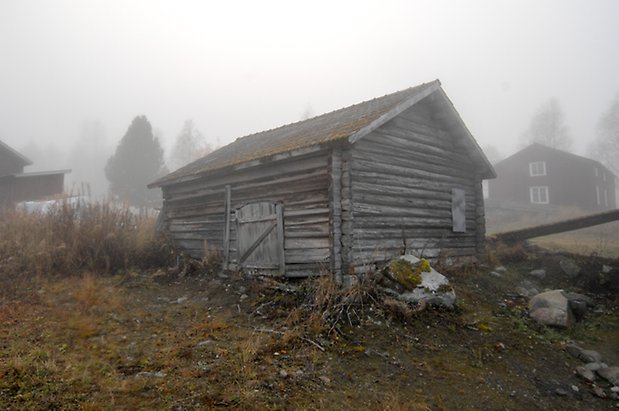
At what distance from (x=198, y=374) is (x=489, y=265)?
9.48 metres

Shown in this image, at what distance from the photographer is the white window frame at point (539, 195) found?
3562cm

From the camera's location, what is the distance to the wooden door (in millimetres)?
8969

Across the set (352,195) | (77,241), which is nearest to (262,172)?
(352,195)

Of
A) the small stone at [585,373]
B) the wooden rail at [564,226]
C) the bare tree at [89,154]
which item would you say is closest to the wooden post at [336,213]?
the small stone at [585,373]

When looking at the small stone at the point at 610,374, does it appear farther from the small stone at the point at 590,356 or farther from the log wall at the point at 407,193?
the log wall at the point at 407,193

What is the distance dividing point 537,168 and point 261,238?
35.7m

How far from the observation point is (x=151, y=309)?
770cm

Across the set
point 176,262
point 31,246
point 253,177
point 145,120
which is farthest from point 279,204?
point 145,120

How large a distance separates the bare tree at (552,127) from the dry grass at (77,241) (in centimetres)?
4703

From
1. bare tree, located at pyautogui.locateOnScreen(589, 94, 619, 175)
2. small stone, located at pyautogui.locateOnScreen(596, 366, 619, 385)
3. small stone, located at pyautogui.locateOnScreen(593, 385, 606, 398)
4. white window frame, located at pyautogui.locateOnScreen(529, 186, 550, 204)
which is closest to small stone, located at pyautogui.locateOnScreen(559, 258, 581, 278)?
small stone, located at pyautogui.locateOnScreen(596, 366, 619, 385)

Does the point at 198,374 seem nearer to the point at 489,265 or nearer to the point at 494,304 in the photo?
the point at 494,304

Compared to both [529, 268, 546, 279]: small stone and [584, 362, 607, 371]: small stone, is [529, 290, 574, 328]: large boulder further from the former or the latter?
[529, 268, 546, 279]: small stone

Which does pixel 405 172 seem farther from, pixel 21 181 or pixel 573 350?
pixel 21 181

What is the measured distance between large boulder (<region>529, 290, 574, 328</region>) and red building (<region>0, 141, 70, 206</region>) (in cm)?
2548
